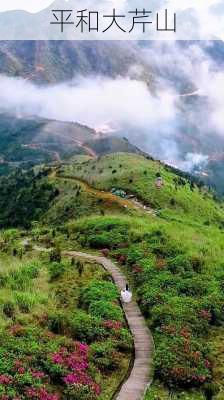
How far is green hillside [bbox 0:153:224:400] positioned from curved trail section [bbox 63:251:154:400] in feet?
1.35

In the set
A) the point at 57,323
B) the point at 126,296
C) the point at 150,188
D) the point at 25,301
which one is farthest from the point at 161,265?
the point at 150,188

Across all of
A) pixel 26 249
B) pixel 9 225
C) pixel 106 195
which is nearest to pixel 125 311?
pixel 26 249

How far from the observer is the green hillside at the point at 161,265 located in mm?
25211

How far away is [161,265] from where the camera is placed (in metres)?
39.6

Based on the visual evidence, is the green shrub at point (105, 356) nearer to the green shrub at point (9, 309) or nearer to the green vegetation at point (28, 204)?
the green shrub at point (9, 309)

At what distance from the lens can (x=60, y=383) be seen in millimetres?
22953

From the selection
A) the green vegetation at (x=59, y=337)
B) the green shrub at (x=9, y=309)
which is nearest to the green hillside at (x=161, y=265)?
the green vegetation at (x=59, y=337)

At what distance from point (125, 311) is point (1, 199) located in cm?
11268

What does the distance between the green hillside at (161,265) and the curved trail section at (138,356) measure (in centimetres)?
41

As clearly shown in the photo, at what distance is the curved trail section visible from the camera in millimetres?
23391

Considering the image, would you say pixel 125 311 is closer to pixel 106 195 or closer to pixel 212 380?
pixel 212 380

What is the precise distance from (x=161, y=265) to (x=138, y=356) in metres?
13.1

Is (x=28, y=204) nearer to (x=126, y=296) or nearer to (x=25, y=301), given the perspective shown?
(x=126, y=296)

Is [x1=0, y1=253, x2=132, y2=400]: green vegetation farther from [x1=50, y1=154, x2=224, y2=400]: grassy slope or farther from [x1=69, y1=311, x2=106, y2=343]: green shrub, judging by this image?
[x1=50, y1=154, x2=224, y2=400]: grassy slope
